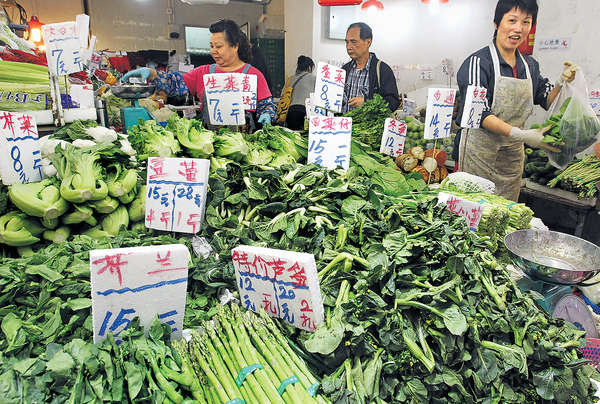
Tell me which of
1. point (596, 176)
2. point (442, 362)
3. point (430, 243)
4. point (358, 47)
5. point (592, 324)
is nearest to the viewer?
point (442, 362)

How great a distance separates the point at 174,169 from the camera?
2152 mm

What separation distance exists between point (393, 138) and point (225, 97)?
1695mm

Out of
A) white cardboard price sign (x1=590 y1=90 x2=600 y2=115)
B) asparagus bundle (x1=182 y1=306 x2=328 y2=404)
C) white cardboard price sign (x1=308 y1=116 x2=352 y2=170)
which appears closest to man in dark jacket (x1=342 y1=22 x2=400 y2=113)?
white cardboard price sign (x1=590 y1=90 x2=600 y2=115)

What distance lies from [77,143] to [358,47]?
4.68m

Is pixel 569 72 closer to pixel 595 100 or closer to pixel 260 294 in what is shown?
pixel 595 100

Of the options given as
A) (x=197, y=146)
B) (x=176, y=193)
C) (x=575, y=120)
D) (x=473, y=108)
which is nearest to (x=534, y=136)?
(x=575, y=120)

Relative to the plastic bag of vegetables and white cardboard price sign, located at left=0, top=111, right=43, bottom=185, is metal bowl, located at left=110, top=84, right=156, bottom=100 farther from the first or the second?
the plastic bag of vegetables

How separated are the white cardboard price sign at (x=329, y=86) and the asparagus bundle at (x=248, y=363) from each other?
8.41 ft

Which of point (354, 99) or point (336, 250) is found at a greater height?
point (354, 99)

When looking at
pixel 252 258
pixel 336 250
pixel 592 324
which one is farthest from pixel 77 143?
pixel 592 324

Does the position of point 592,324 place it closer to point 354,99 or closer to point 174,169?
point 174,169

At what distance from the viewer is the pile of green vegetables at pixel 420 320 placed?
1429 mm

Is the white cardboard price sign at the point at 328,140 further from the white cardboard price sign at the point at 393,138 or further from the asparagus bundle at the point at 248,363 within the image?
the asparagus bundle at the point at 248,363

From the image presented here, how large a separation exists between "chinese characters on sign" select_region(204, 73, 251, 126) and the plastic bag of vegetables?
12.1ft
